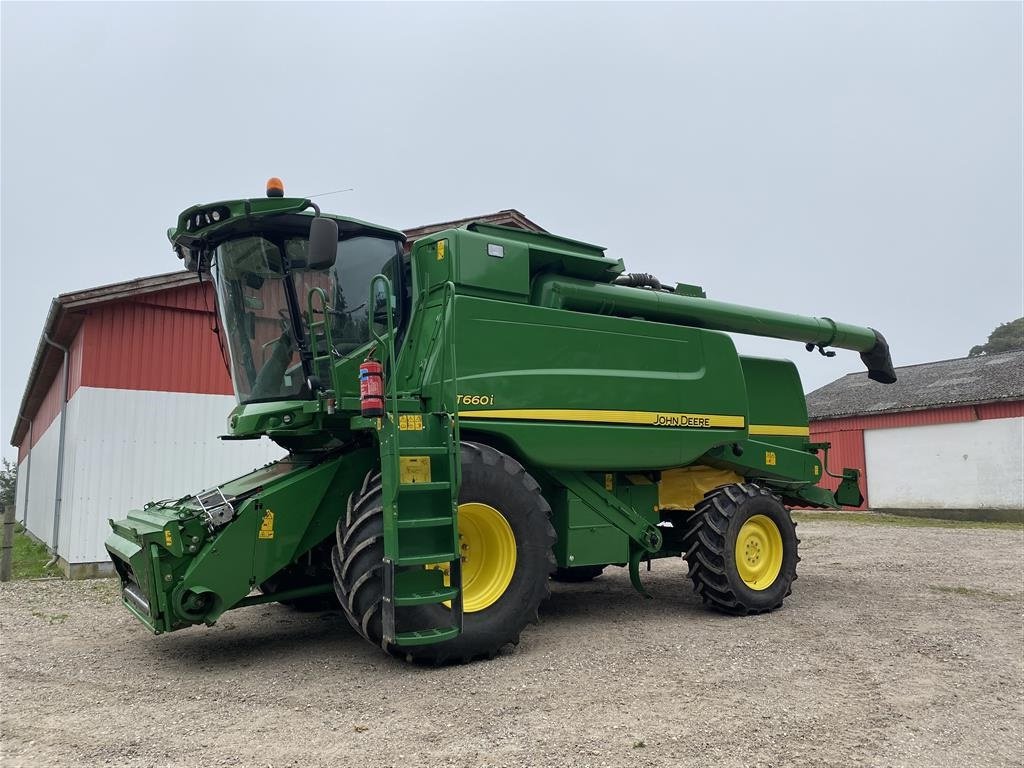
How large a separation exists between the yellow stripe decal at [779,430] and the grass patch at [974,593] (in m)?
2.20

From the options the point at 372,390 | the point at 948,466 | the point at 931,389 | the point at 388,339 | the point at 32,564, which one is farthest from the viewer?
the point at 931,389

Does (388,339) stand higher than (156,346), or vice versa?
(156,346)

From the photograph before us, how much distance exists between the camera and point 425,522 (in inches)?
184

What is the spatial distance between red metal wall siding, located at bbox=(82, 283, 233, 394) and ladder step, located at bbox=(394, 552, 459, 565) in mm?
7095

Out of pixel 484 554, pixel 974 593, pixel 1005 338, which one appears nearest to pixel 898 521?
pixel 974 593

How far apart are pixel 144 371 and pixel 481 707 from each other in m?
8.35

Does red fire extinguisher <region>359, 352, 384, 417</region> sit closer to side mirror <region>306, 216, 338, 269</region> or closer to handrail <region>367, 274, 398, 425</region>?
handrail <region>367, 274, 398, 425</region>

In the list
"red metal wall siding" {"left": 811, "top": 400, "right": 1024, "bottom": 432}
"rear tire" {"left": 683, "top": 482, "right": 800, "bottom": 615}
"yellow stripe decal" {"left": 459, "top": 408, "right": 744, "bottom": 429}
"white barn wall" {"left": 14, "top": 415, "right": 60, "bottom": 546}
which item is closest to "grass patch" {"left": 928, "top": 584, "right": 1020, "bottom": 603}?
"rear tire" {"left": 683, "top": 482, "right": 800, "bottom": 615}

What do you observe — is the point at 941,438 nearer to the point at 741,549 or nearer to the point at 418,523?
the point at 741,549

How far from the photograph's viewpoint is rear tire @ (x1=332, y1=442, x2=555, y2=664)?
4.76 meters

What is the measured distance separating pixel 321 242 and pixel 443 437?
1523 millimetres

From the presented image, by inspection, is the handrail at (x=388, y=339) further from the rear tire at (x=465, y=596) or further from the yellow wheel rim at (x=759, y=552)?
the yellow wheel rim at (x=759, y=552)

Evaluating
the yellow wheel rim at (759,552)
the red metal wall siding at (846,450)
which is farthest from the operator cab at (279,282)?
the red metal wall siding at (846,450)

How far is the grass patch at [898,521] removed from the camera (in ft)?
62.0
